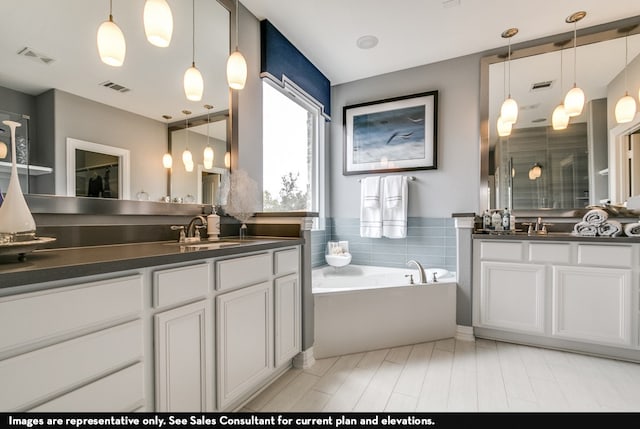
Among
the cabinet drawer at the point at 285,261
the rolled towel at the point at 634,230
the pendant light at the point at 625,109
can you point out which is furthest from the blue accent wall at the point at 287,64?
the rolled towel at the point at 634,230

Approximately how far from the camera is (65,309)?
2.71 ft

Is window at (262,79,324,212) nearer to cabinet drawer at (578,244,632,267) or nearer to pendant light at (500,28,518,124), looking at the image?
Result: pendant light at (500,28,518,124)

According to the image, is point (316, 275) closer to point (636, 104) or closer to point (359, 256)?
point (359, 256)

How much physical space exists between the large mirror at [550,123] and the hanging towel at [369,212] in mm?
1057

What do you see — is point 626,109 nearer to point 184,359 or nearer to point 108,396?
point 184,359

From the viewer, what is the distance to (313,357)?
6.82 ft

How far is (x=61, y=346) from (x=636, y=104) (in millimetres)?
3985

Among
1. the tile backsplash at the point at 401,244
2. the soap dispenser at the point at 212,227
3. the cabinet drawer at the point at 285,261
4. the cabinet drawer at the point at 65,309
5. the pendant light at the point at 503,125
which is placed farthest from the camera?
the tile backsplash at the point at 401,244

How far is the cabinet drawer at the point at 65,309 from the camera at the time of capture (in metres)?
0.73

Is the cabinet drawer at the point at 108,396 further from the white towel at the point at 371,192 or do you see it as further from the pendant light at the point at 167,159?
the white towel at the point at 371,192

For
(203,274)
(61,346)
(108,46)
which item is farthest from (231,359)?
(108,46)

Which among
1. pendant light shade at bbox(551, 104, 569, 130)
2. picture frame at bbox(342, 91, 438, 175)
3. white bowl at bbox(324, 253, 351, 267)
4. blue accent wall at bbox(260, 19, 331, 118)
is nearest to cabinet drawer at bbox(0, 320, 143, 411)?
blue accent wall at bbox(260, 19, 331, 118)

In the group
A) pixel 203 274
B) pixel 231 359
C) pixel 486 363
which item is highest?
pixel 203 274

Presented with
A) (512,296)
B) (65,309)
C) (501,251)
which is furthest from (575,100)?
(65,309)
